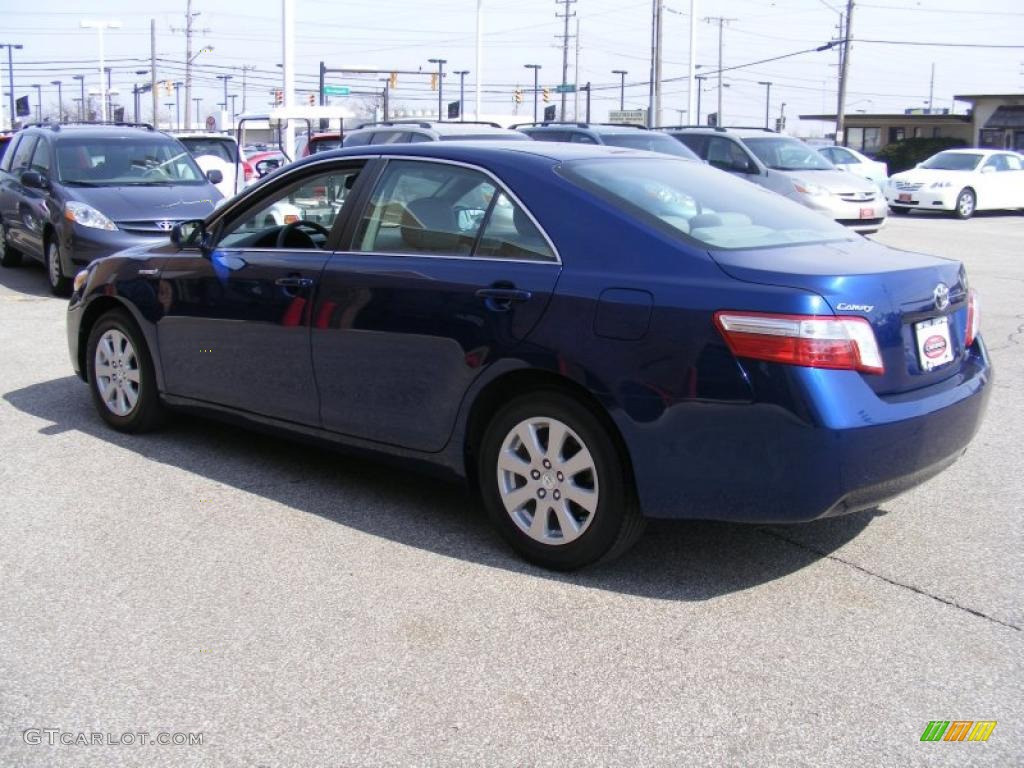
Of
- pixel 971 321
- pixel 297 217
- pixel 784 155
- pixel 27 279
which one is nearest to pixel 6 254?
pixel 27 279

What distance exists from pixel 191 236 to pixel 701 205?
2625 mm

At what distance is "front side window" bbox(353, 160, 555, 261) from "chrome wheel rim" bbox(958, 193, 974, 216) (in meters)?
22.8

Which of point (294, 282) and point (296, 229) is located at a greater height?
point (296, 229)

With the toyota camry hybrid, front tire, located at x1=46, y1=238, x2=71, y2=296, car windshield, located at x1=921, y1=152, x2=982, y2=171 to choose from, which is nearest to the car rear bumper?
the toyota camry hybrid

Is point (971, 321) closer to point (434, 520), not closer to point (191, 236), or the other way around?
point (434, 520)

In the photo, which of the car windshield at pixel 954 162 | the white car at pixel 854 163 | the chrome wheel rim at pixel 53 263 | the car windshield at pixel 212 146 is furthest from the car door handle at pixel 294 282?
the white car at pixel 854 163

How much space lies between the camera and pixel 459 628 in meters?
3.85

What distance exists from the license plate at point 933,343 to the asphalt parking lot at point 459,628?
2.69 ft

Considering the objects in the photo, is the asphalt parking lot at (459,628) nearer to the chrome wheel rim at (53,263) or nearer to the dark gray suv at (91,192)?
the dark gray suv at (91,192)

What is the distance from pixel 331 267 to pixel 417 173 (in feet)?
1.84

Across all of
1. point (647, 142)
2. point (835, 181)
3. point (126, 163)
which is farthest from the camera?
point (835, 181)

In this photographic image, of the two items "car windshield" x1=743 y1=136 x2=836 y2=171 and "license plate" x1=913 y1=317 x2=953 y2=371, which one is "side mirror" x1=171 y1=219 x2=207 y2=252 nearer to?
"license plate" x1=913 y1=317 x2=953 y2=371

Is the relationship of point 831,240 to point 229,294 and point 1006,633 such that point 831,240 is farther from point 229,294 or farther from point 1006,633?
point 229,294

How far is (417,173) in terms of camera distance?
486 centimetres
